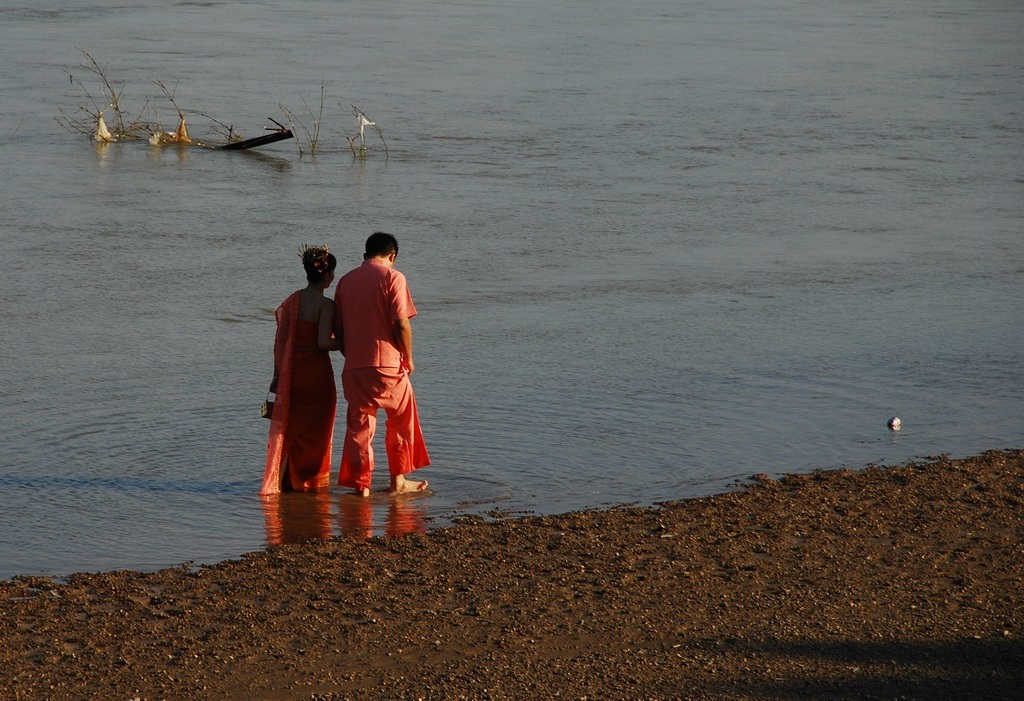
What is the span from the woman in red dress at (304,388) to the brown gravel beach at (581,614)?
1020 mm

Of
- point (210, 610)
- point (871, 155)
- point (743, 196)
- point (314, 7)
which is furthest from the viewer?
point (314, 7)

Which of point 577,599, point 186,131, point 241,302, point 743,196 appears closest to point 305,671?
point 577,599

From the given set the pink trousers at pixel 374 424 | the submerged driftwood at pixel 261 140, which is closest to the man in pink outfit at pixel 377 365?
the pink trousers at pixel 374 424

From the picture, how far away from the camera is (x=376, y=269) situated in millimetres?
7129

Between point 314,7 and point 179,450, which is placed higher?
point 314,7

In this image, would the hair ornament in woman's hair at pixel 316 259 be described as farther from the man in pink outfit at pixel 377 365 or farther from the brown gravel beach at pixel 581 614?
the brown gravel beach at pixel 581 614

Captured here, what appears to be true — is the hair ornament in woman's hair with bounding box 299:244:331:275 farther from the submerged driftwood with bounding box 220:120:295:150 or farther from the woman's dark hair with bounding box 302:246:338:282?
the submerged driftwood with bounding box 220:120:295:150

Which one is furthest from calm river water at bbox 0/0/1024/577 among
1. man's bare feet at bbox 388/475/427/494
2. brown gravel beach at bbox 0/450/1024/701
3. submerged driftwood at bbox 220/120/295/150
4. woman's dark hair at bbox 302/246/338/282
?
woman's dark hair at bbox 302/246/338/282

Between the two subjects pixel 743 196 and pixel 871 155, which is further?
pixel 871 155

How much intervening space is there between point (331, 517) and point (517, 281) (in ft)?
18.5

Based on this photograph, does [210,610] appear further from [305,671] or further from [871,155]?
[871,155]

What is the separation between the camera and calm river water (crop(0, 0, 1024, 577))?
301 inches

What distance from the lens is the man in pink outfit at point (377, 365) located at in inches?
282

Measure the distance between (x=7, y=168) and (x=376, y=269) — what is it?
453 inches
